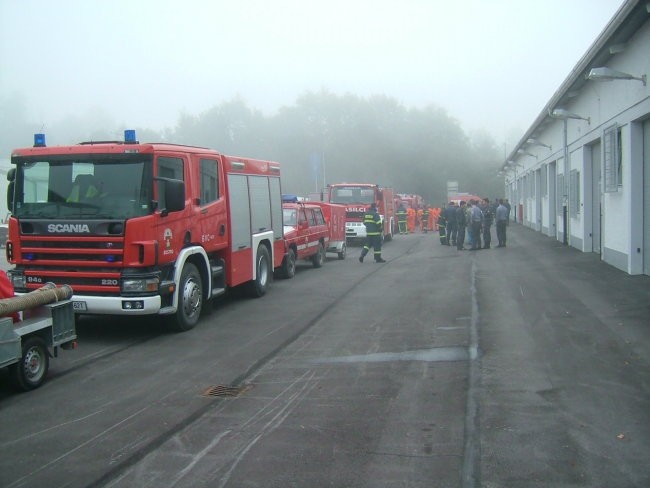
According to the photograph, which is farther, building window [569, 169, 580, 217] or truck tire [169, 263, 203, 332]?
building window [569, 169, 580, 217]

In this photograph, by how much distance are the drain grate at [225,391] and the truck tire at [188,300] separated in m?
2.99

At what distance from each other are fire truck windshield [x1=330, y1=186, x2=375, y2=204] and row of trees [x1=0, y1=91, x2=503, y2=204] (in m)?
30.5

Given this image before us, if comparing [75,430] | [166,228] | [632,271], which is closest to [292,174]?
[632,271]

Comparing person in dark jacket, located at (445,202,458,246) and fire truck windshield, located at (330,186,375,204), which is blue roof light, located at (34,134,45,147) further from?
fire truck windshield, located at (330,186,375,204)

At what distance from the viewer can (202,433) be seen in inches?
211

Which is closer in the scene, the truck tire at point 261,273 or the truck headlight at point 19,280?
the truck headlight at point 19,280

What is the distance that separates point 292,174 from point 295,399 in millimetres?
56031

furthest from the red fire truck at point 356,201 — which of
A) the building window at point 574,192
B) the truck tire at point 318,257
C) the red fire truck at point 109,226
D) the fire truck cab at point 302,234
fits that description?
the red fire truck at point 109,226

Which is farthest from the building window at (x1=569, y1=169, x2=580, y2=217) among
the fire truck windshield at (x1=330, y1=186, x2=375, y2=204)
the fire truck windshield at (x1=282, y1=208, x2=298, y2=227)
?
the fire truck windshield at (x1=282, y1=208, x2=298, y2=227)

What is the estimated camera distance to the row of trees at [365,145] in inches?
2413

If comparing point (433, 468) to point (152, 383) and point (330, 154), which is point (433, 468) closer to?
point (152, 383)

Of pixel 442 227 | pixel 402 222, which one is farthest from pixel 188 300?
pixel 402 222

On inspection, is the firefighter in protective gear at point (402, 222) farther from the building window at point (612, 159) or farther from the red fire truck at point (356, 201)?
the building window at point (612, 159)

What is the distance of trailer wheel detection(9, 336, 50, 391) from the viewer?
661cm
